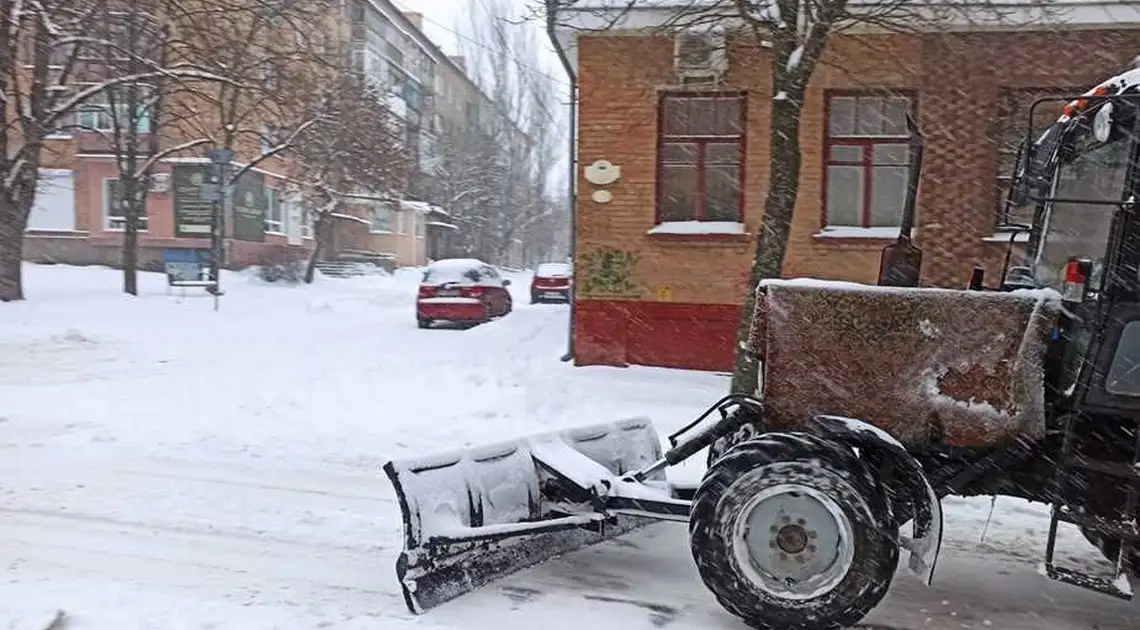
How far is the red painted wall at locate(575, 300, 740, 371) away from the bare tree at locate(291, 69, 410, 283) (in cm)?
1838

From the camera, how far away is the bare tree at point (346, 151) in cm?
3119

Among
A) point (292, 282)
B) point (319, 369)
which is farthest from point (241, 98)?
point (319, 369)

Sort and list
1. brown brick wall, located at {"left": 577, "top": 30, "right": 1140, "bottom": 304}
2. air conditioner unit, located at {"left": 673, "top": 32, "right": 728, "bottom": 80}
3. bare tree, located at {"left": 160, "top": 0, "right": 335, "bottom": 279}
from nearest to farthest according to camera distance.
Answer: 1. brown brick wall, located at {"left": 577, "top": 30, "right": 1140, "bottom": 304}
2. air conditioner unit, located at {"left": 673, "top": 32, "right": 728, "bottom": 80}
3. bare tree, located at {"left": 160, "top": 0, "right": 335, "bottom": 279}

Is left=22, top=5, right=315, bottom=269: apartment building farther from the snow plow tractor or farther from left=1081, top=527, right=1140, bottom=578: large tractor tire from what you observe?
left=1081, top=527, right=1140, bottom=578: large tractor tire

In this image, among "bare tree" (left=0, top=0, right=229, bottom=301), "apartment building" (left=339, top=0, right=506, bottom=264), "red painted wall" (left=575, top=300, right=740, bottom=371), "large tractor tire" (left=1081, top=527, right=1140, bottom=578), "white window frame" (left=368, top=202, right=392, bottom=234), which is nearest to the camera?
"large tractor tire" (left=1081, top=527, right=1140, bottom=578)

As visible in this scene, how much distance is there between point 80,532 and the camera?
600 centimetres

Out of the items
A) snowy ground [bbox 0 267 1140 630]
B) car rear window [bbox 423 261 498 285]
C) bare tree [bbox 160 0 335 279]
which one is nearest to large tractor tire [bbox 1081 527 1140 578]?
snowy ground [bbox 0 267 1140 630]

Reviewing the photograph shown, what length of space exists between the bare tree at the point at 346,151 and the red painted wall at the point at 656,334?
60.3 ft

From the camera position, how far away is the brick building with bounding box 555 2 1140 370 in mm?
12859

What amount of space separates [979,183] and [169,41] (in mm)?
14396

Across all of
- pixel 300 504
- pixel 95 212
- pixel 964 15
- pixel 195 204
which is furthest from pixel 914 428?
pixel 95 212

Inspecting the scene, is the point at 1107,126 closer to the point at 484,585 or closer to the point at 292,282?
the point at 484,585

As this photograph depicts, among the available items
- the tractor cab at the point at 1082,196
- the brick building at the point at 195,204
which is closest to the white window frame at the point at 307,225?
the brick building at the point at 195,204

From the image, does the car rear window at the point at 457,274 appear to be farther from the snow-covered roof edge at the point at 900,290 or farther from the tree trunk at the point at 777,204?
the snow-covered roof edge at the point at 900,290
